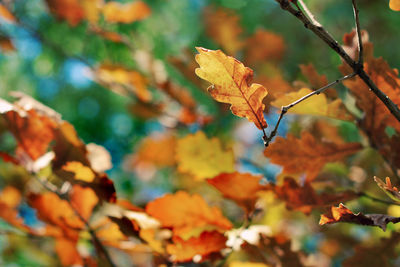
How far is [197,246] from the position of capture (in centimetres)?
50

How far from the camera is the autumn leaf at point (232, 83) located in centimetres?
37

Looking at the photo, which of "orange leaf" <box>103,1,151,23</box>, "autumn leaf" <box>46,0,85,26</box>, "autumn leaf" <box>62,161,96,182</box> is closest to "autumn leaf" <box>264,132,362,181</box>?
"autumn leaf" <box>62,161,96,182</box>

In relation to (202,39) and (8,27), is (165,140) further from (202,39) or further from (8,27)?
(8,27)

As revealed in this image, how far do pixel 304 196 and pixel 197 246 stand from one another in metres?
0.15

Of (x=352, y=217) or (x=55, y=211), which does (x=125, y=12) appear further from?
(x=352, y=217)

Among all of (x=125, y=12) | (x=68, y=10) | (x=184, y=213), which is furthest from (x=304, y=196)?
(x=68, y=10)

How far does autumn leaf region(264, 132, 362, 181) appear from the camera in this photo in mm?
488

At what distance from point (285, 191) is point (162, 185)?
1067mm

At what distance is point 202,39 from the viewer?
137cm

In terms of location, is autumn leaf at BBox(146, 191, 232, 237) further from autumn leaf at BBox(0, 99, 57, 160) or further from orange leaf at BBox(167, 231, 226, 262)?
autumn leaf at BBox(0, 99, 57, 160)

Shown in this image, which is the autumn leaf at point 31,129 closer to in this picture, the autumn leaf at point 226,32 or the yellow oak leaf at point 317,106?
the yellow oak leaf at point 317,106

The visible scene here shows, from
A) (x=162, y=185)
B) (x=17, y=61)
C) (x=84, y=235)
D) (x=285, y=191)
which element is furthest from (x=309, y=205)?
(x=17, y=61)

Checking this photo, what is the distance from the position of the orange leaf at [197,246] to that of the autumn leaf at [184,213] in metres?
0.03

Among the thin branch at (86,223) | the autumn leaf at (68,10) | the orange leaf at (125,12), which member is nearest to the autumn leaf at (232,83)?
the thin branch at (86,223)
